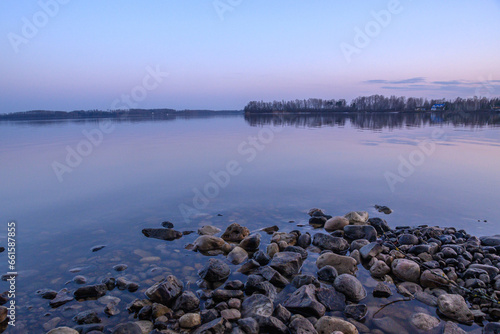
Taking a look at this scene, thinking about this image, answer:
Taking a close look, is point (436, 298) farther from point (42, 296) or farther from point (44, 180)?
point (44, 180)

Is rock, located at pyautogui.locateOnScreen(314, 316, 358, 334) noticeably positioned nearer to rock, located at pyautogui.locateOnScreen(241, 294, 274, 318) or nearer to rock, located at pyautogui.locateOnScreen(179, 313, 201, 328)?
rock, located at pyautogui.locateOnScreen(241, 294, 274, 318)

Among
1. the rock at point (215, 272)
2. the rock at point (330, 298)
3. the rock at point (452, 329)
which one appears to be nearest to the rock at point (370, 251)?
the rock at point (330, 298)

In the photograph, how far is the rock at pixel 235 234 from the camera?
7479mm

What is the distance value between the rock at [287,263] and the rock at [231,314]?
5.10ft

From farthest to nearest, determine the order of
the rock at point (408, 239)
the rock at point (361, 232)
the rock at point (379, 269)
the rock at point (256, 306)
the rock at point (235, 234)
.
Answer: the rock at point (235, 234), the rock at point (361, 232), the rock at point (408, 239), the rock at point (379, 269), the rock at point (256, 306)

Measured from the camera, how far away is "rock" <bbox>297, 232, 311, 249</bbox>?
7133 mm

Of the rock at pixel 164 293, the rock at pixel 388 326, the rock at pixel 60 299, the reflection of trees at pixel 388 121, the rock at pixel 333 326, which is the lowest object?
the rock at pixel 388 326

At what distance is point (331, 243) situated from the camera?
7.00 m


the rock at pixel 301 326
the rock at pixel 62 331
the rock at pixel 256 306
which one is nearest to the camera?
the rock at pixel 62 331

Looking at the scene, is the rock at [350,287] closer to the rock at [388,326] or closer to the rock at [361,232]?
the rock at [388,326]

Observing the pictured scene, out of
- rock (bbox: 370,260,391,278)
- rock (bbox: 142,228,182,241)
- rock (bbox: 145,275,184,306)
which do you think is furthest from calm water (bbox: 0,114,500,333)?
rock (bbox: 370,260,391,278)

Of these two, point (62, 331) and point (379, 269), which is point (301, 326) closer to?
point (379, 269)

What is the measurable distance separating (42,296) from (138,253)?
1943mm

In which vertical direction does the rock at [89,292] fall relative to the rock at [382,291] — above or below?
above
